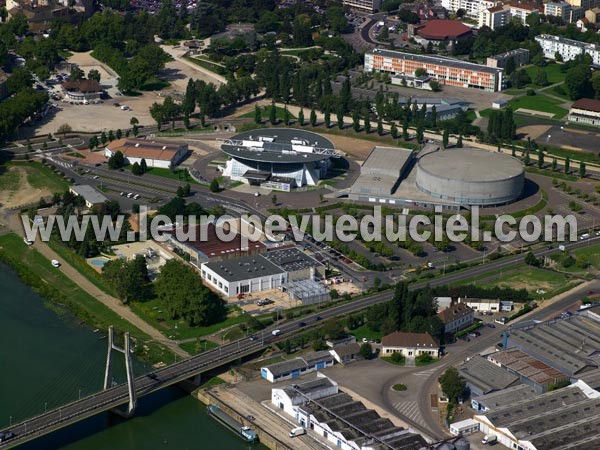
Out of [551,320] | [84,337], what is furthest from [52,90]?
[551,320]

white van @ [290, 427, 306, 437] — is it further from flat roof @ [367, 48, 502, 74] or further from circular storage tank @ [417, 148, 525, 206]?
flat roof @ [367, 48, 502, 74]

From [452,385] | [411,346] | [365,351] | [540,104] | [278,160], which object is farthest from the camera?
[540,104]

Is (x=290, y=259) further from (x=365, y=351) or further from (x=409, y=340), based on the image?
(x=409, y=340)

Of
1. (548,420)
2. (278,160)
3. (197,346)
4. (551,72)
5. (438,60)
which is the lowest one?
(551,72)

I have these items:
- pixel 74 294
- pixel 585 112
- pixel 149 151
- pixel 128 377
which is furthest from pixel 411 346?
pixel 585 112

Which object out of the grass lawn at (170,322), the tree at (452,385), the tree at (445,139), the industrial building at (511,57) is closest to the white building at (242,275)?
the grass lawn at (170,322)

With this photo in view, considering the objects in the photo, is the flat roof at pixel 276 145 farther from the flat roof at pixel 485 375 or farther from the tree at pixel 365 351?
the flat roof at pixel 485 375

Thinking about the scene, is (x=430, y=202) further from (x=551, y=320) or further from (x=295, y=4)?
(x=295, y=4)

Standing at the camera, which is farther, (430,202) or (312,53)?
(312,53)
